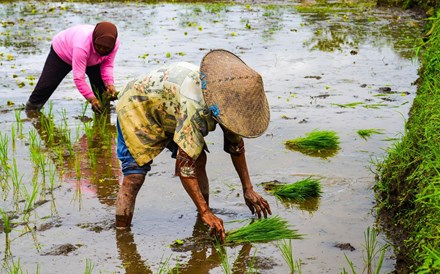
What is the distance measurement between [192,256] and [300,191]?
1.10 meters

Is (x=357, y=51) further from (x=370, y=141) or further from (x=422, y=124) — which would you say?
(x=422, y=124)

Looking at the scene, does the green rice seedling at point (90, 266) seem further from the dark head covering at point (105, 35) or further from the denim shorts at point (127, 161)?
the dark head covering at point (105, 35)

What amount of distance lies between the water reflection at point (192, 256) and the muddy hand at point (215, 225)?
0.13 m

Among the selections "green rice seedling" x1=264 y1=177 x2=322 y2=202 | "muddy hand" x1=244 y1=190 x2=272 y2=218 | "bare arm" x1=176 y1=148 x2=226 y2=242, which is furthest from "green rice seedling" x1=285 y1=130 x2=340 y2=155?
"bare arm" x1=176 y1=148 x2=226 y2=242

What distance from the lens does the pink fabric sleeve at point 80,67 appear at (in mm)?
6715

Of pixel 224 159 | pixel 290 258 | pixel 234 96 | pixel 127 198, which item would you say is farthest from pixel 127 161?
pixel 224 159

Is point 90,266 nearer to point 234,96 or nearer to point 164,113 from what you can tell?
point 164,113

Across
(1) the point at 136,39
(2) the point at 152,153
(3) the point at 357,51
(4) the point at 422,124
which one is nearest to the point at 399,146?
→ (4) the point at 422,124

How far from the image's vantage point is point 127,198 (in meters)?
4.54

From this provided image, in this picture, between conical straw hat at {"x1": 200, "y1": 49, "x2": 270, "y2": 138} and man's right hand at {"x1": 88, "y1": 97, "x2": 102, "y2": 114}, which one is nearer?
conical straw hat at {"x1": 200, "y1": 49, "x2": 270, "y2": 138}

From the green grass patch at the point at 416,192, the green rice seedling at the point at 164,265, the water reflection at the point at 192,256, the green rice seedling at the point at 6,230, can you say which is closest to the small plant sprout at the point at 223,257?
the water reflection at the point at 192,256

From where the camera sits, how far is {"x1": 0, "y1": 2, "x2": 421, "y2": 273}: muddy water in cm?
428

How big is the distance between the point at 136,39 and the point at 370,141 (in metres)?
6.26

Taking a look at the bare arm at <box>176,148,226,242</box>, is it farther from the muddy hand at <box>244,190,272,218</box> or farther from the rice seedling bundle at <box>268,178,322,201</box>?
the rice seedling bundle at <box>268,178,322,201</box>
